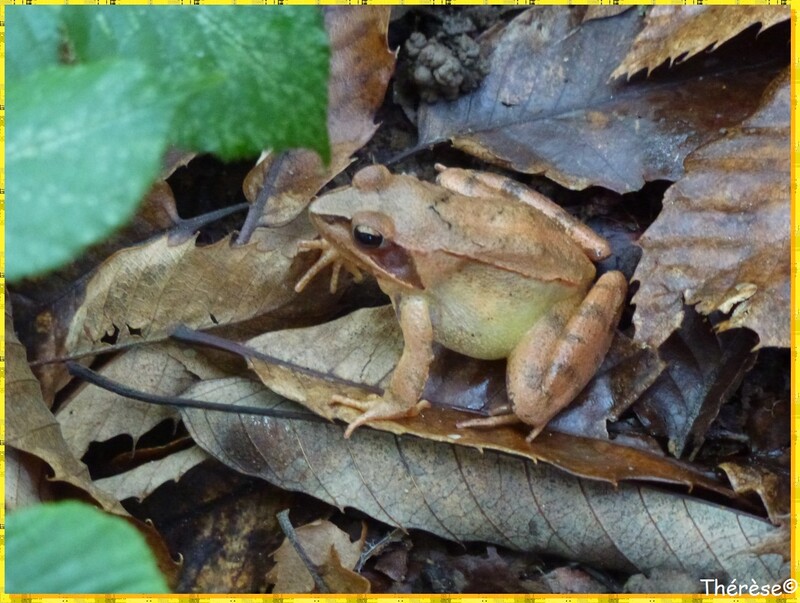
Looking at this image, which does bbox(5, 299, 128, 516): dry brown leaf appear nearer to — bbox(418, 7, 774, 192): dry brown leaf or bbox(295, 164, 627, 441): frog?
bbox(295, 164, 627, 441): frog

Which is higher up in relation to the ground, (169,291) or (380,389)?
(169,291)

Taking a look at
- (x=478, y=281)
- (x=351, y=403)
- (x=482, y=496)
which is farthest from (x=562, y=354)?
(x=351, y=403)

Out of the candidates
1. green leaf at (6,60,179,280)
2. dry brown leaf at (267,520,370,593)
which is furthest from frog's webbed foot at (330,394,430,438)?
green leaf at (6,60,179,280)

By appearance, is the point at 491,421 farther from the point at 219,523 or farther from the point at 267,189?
the point at 267,189

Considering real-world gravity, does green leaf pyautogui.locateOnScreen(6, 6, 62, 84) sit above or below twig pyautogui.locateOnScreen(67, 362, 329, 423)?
above

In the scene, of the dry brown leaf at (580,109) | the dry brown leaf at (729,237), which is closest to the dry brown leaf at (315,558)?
the dry brown leaf at (729,237)

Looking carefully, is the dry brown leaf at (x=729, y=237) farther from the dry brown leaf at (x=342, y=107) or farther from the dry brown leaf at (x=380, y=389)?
the dry brown leaf at (x=342, y=107)
